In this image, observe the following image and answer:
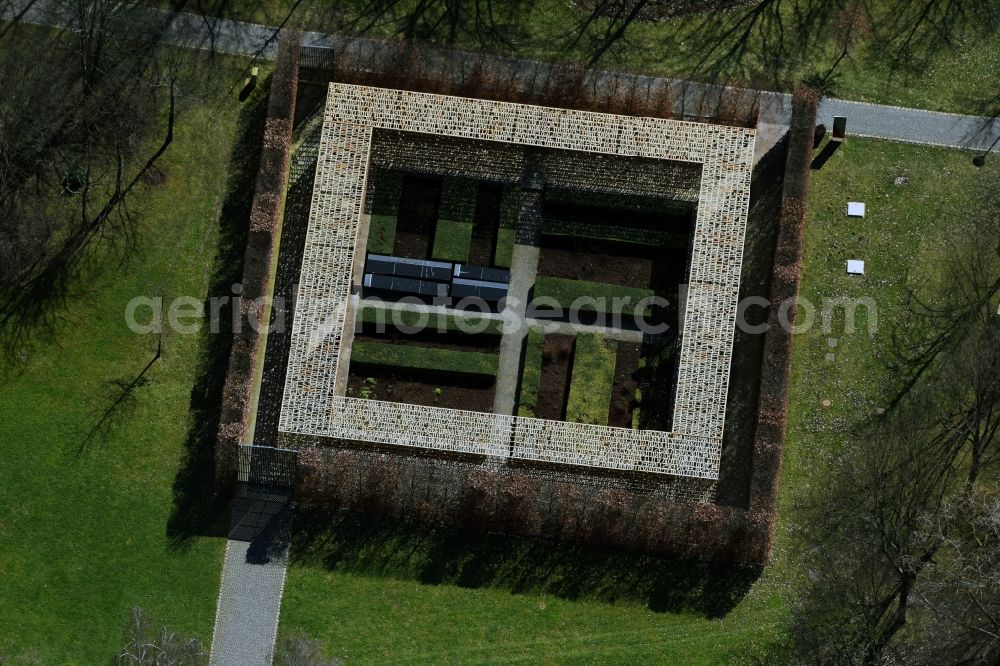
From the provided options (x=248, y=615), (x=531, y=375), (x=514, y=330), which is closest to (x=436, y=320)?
(x=514, y=330)

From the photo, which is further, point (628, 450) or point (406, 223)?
point (406, 223)

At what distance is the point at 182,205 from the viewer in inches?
1248

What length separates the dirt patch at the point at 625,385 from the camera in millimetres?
31188

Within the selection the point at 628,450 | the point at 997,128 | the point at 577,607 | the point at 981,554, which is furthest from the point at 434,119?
the point at 981,554

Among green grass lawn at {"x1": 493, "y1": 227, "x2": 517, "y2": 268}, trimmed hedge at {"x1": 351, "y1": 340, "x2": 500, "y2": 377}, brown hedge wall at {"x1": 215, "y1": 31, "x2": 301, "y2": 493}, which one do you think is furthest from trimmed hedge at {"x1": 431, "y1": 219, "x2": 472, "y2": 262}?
brown hedge wall at {"x1": 215, "y1": 31, "x2": 301, "y2": 493}

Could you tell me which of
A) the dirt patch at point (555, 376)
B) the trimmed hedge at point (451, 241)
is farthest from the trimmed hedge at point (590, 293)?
the trimmed hedge at point (451, 241)

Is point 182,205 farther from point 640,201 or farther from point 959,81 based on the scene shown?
point 959,81

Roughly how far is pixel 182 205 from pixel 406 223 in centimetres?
768

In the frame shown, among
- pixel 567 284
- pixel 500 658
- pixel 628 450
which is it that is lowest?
pixel 500 658

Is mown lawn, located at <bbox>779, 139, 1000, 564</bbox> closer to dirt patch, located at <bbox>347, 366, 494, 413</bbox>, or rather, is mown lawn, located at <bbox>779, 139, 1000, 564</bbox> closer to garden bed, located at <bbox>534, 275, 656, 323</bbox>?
garden bed, located at <bbox>534, 275, 656, 323</bbox>

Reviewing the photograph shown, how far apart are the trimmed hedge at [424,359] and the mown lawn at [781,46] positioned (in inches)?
418

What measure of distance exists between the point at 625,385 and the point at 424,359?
6.83 m

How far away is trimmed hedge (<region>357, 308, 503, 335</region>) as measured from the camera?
31.1 meters

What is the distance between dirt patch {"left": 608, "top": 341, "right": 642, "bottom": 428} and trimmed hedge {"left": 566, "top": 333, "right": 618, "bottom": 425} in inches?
8.5
